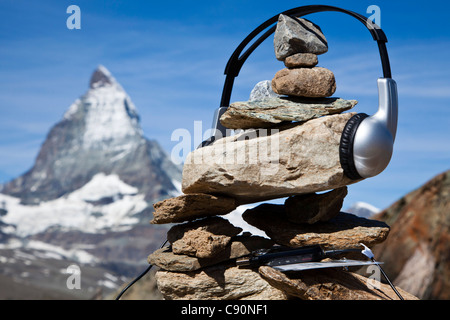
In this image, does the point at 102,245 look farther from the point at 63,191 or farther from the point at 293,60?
the point at 293,60

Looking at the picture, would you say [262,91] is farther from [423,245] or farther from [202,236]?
[423,245]

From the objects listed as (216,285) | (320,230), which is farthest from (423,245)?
(216,285)

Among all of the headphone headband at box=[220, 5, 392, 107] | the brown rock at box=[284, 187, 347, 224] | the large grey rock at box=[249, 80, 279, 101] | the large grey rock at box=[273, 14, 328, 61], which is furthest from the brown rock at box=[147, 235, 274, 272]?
the large grey rock at box=[273, 14, 328, 61]

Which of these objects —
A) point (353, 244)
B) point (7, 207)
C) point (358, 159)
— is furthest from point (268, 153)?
point (7, 207)

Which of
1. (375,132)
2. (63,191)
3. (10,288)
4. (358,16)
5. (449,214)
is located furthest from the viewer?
(63,191)

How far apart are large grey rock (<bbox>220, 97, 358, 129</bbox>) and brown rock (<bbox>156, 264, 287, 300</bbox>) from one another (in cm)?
230

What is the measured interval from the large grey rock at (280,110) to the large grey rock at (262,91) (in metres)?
0.73

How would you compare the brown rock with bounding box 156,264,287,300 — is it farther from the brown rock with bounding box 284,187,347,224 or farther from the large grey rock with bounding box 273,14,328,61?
the large grey rock with bounding box 273,14,328,61

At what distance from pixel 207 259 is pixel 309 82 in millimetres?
3071
